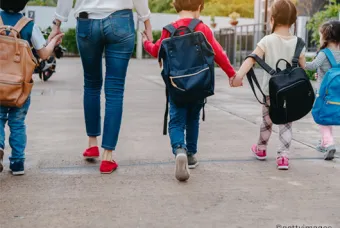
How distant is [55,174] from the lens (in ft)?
13.8

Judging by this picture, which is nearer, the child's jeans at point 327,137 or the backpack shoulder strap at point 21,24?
the backpack shoulder strap at point 21,24

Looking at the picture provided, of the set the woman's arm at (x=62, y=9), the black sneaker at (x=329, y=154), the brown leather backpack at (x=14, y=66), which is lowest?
the black sneaker at (x=329, y=154)

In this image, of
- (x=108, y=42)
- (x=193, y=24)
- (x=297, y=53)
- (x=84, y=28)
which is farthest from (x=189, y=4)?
(x=297, y=53)

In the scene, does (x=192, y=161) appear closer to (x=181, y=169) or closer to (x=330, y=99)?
(x=181, y=169)

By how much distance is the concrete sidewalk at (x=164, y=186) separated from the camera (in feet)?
10.4

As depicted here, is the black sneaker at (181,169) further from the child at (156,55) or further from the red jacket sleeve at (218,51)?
the red jacket sleeve at (218,51)

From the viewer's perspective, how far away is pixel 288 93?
4.27 meters

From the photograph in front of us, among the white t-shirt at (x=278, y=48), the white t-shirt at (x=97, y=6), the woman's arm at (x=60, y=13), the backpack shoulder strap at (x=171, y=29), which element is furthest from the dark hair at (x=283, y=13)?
the woman's arm at (x=60, y=13)

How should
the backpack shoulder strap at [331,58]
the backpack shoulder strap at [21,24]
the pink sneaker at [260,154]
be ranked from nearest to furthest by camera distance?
the backpack shoulder strap at [21,24]
the pink sneaker at [260,154]
the backpack shoulder strap at [331,58]

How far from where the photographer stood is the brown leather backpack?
392cm

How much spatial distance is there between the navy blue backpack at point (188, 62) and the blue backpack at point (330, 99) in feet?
4.36

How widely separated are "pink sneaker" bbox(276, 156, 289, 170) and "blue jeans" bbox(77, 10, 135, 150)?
129cm

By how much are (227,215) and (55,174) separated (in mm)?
1518

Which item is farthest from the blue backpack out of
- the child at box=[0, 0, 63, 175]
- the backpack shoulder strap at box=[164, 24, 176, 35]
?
the child at box=[0, 0, 63, 175]
